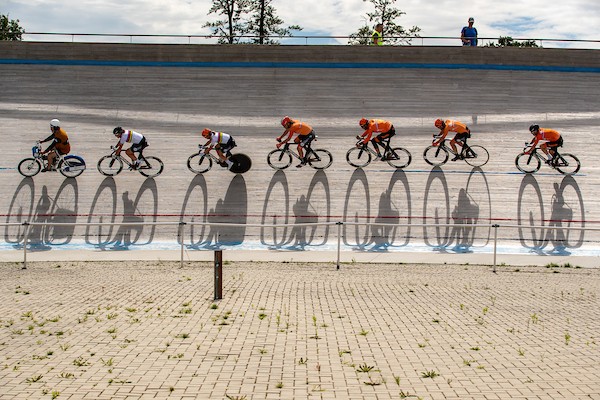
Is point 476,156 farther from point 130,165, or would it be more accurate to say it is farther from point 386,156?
point 130,165

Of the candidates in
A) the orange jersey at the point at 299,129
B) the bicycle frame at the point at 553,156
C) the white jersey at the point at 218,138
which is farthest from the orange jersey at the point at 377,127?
the bicycle frame at the point at 553,156

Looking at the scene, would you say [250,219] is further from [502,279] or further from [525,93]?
[525,93]

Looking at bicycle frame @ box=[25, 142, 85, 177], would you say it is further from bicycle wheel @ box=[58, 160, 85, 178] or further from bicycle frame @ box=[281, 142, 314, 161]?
bicycle frame @ box=[281, 142, 314, 161]

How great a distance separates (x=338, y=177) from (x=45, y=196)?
8.49m

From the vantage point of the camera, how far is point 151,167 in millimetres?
20531

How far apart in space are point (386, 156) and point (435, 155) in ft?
5.00

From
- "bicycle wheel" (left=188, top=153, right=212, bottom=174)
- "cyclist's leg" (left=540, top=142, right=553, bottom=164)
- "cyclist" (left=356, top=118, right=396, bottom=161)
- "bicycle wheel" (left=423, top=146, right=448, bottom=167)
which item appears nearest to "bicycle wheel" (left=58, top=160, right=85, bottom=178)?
"bicycle wheel" (left=188, top=153, right=212, bottom=174)

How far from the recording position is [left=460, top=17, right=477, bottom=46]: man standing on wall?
28.1m

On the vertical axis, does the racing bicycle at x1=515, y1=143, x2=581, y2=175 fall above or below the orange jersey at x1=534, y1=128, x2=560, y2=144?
below

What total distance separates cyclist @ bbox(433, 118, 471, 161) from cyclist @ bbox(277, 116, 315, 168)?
3.68 m

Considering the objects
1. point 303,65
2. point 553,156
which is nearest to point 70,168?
point 303,65

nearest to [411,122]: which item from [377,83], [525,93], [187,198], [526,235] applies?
[377,83]

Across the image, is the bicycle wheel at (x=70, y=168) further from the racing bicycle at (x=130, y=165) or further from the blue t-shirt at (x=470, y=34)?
the blue t-shirt at (x=470, y=34)

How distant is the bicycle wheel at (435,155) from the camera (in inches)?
835
